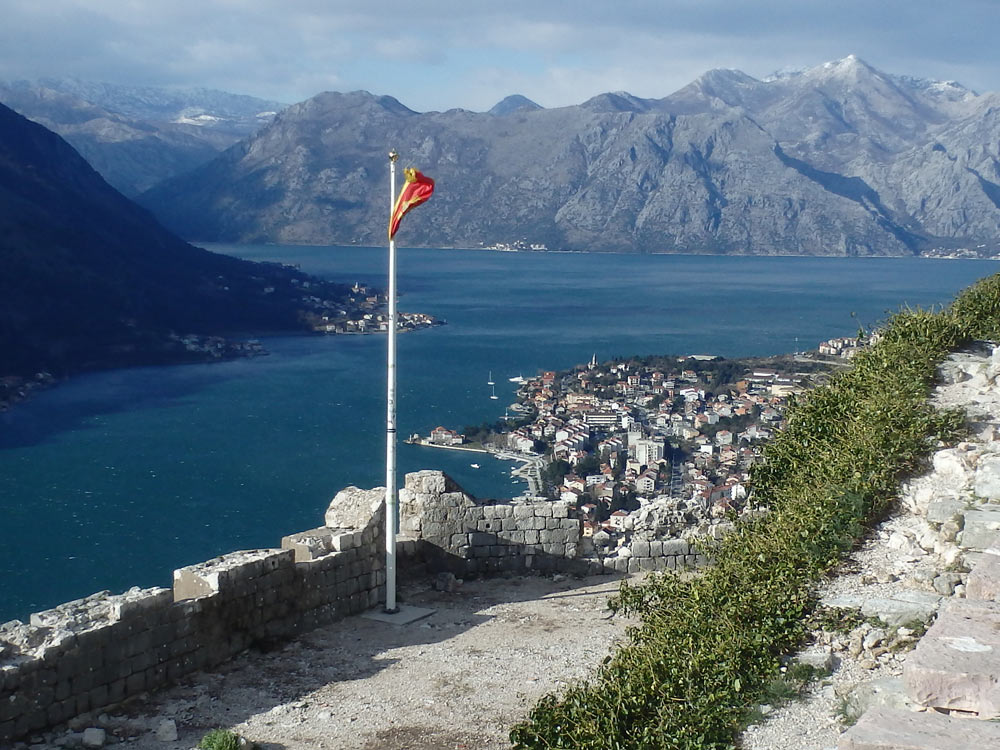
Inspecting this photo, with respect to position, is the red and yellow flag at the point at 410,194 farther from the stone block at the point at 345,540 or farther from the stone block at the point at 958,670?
the stone block at the point at 958,670

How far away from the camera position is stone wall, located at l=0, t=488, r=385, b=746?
7.89 m

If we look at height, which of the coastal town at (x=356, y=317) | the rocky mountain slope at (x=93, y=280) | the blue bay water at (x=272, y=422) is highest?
the rocky mountain slope at (x=93, y=280)

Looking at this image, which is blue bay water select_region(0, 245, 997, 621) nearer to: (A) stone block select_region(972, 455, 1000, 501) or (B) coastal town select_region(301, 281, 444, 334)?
(B) coastal town select_region(301, 281, 444, 334)

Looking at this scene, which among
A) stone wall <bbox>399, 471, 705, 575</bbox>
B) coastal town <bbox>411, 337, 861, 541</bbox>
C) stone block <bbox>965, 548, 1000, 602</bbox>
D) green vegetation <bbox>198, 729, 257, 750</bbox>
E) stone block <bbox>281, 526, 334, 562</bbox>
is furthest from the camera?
coastal town <bbox>411, 337, 861, 541</bbox>

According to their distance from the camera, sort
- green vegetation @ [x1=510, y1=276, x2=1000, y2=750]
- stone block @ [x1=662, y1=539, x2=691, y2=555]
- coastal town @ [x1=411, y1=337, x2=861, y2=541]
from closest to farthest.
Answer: green vegetation @ [x1=510, y1=276, x2=1000, y2=750]
stone block @ [x1=662, y1=539, x2=691, y2=555]
coastal town @ [x1=411, y1=337, x2=861, y2=541]

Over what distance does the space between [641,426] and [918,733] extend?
160ft

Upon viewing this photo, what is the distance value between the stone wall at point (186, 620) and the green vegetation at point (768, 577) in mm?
2866

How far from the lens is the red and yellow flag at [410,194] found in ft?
38.3

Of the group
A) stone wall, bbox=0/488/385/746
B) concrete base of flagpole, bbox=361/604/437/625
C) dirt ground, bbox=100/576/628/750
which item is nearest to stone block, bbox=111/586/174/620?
stone wall, bbox=0/488/385/746

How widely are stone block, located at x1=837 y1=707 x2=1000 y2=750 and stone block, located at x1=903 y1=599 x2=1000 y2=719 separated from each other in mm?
323

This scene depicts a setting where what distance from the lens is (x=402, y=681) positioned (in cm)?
920

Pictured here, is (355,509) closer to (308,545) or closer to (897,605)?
(308,545)

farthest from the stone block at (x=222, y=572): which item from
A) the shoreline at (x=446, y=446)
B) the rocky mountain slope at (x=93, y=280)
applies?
the rocky mountain slope at (x=93, y=280)

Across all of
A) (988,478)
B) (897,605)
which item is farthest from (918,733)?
(988,478)
